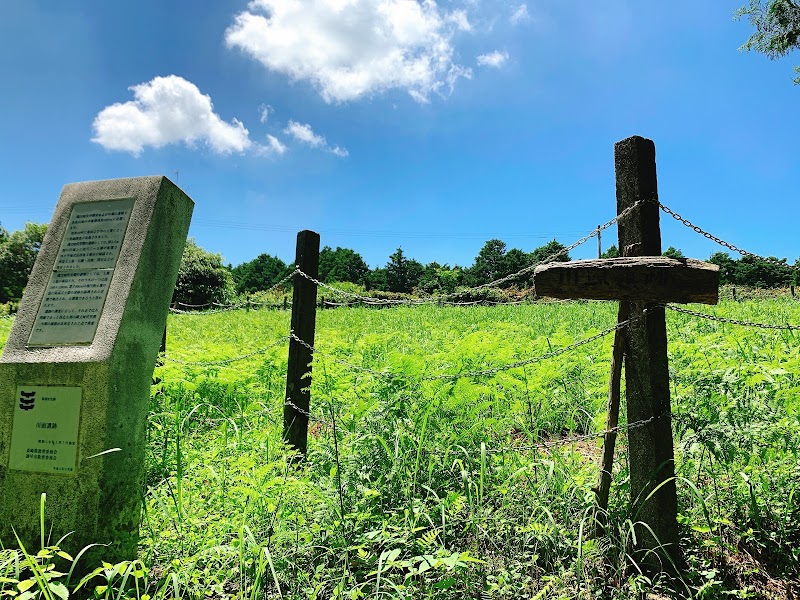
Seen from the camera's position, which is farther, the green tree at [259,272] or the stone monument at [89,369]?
the green tree at [259,272]

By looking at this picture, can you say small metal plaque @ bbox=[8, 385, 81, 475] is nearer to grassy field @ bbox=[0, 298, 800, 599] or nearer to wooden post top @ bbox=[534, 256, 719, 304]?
grassy field @ bbox=[0, 298, 800, 599]

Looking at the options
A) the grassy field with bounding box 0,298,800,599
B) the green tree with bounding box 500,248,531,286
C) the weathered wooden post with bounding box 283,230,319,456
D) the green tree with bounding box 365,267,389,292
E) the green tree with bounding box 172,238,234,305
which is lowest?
the grassy field with bounding box 0,298,800,599

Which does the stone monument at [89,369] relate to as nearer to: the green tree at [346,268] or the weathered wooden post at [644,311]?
the weathered wooden post at [644,311]

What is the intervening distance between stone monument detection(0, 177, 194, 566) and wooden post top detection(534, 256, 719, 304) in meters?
2.93

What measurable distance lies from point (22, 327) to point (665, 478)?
15.1 ft

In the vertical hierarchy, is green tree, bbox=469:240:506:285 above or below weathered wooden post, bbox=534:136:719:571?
above

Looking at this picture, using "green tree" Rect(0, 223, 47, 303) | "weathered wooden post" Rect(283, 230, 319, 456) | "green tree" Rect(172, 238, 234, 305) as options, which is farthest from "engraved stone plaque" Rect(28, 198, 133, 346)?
"green tree" Rect(0, 223, 47, 303)

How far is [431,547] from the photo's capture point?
9.46 feet

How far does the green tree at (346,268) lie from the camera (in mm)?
80500

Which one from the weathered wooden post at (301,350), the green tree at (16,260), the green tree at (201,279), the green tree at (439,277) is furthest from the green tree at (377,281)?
the weathered wooden post at (301,350)

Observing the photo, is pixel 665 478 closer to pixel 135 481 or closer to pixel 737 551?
pixel 737 551

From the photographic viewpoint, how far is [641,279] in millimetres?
2828

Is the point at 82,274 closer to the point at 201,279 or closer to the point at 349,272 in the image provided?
the point at 201,279

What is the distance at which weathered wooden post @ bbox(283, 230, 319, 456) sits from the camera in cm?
469
